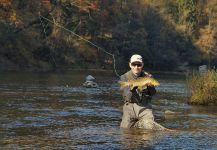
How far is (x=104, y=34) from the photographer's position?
213ft

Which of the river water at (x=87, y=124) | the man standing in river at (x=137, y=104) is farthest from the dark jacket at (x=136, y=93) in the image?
the river water at (x=87, y=124)

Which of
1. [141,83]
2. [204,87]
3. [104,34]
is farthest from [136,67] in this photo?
[104,34]

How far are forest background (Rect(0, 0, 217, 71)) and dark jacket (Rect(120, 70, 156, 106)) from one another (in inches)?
1002

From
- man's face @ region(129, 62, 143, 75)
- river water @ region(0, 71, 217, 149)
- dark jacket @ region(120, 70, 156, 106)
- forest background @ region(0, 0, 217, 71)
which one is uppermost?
forest background @ region(0, 0, 217, 71)

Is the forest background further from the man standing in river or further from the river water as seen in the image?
the man standing in river

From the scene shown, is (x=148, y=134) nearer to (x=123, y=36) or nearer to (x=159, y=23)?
(x=123, y=36)

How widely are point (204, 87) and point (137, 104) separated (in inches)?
327

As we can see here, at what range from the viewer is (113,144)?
11.5 meters

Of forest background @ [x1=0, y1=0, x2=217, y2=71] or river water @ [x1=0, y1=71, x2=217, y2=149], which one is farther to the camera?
forest background @ [x1=0, y1=0, x2=217, y2=71]

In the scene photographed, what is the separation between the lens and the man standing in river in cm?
1337

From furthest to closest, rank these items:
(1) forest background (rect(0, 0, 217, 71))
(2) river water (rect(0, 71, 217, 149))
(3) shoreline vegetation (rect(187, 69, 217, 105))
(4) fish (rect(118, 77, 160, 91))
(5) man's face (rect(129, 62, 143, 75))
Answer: (1) forest background (rect(0, 0, 217, 71)) → (3) shoreline vegetation (rect(187, 69, 217, 105)) → (5) man's face (rect(129, 62, 143, 75)) → (4) fish (rect(118, 77, 160, 91)) → (2) river water (rect(0, 71, 217, 149))

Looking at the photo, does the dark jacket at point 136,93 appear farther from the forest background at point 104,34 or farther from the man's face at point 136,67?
the forest background at point 104,34

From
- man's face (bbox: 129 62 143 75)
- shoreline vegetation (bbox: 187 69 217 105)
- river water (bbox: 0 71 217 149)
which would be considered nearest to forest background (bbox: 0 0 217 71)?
river water (bbox: 0 71 217 149)

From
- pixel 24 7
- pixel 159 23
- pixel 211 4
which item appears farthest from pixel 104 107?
pixel 211 4
